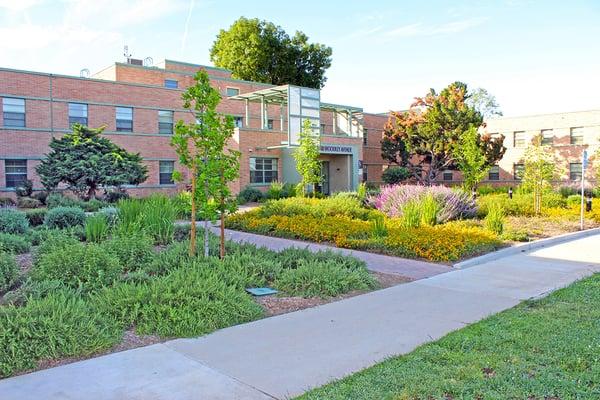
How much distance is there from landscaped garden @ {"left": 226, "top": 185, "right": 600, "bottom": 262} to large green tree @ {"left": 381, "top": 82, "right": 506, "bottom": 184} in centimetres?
1433

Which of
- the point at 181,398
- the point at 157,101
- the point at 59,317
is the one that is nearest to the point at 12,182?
the point at 157,101

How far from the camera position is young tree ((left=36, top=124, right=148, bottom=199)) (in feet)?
68.8

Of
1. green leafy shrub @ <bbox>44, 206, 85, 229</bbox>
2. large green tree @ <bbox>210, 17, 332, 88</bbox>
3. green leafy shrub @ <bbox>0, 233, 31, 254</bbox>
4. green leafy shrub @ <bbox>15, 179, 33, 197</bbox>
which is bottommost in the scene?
green leafy shrub @ <bbox>0, 233, 31, 254</bbox>

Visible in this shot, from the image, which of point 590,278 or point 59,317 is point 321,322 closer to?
point 59,317

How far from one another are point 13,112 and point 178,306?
25.8m

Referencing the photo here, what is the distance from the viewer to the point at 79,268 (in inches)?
283

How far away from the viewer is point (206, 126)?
8789mm

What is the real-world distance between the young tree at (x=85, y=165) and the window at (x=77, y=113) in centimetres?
768

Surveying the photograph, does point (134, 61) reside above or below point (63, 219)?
above

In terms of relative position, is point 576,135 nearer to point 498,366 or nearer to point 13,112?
point 13,112

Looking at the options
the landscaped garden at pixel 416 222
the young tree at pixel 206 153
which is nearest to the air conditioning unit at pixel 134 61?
the landscaped garden at pixel 416 222

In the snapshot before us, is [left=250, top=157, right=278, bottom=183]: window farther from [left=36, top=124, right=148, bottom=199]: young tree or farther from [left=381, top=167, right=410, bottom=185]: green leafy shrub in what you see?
[left=381, top=167, right=410, bottom=185]: green leafy shrub

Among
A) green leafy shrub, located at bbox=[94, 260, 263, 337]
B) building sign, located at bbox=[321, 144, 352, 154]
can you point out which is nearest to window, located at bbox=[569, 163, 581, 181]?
building sign, located at bbox=[321, 144, 352, 154]

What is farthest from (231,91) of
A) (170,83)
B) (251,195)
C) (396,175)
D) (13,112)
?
(13,112)
